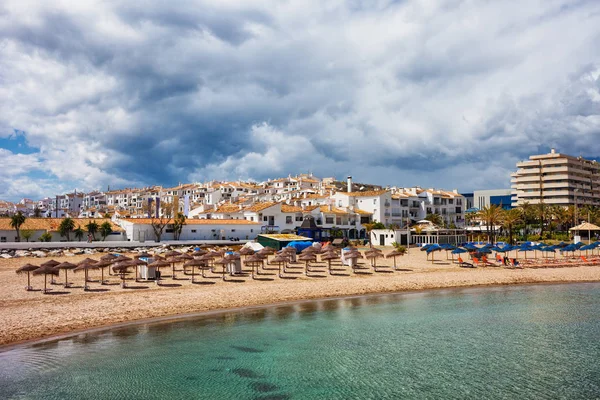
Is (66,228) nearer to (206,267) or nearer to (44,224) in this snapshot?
(44,224)

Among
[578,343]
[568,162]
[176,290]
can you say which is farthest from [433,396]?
[568,162]

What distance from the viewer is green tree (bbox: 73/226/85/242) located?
60156 mm

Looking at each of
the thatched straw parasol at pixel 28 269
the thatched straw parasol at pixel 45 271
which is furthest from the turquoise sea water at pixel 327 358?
the thatched straw parasol at pixel 28 269

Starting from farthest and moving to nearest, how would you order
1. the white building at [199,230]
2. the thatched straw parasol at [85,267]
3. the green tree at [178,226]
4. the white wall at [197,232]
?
1. the green tree at [178,226]
2. the white building at [199,230]
3. the white wall at [197,232]
4. the thatched straw parasol at [85,267]

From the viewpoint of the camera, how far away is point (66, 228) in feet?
195

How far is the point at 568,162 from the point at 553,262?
77.5m

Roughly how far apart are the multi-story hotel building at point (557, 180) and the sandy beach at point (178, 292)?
75561 mm

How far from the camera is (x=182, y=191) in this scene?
144 meters

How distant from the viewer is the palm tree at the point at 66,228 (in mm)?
59219

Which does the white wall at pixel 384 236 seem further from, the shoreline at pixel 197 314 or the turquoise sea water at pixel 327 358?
the turquoise sea water at pixel 327 358

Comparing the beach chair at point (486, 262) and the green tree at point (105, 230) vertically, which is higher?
the green tree at point (105, 230)

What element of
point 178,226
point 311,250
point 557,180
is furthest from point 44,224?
point 557,180

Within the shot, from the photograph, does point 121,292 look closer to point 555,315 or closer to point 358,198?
point 555,315

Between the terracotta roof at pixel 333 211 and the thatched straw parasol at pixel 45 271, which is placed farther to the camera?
the terracotta roof at pixel 333 211
